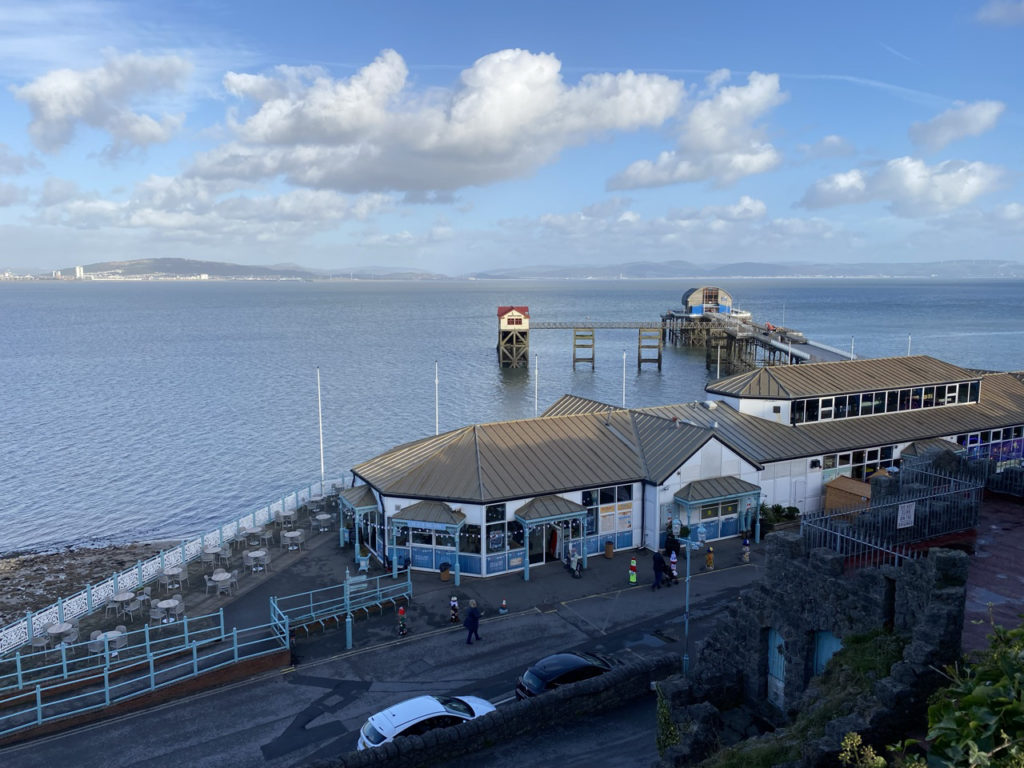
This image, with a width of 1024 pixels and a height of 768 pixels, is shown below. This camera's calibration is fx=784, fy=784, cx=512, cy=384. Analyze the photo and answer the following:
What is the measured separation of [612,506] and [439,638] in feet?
29.9

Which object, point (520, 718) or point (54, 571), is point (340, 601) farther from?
point (54, 571)

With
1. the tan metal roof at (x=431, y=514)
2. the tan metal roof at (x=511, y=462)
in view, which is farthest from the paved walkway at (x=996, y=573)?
the tan metal roof at (x=431, y=514)

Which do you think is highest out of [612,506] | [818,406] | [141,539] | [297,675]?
[818,406]

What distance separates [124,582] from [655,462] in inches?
733

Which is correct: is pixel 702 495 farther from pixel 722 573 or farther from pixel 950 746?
pixel 950 746

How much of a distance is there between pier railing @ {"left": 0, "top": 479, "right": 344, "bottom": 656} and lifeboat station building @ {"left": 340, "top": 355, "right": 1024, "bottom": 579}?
4.96 m

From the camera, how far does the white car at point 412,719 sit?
15.4 metres

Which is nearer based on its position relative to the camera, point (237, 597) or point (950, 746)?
point (950, 746)

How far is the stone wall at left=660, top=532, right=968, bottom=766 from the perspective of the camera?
10852 mm

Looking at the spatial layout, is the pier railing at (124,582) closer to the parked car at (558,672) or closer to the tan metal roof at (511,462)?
the tan metal roof at (511,462)

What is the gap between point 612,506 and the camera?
28.7 m

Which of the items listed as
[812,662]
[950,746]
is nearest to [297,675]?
[812,662]

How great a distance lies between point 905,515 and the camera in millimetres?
16438

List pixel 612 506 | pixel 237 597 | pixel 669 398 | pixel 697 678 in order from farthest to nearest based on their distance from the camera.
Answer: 1. pixel 669 398
2. pixel 612 506
3. pixel 237 597
4. pixel 697 678
